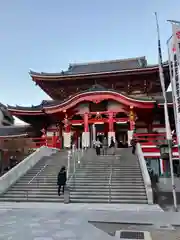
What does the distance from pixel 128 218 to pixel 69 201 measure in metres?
4.19

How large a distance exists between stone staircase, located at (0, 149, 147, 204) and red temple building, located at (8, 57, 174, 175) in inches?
200

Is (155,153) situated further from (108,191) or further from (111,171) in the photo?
(108,191)

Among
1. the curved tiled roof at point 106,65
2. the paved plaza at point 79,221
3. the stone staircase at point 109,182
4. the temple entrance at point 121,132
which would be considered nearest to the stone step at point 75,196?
the stone staircase at point 109,182

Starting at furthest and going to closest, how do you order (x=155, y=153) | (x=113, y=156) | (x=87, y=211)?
(x=155, y=153) < (x=113, y=156) < (x=87, y=211)

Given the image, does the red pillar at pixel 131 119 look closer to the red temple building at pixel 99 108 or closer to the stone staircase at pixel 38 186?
the red temple building at pixel 99 108

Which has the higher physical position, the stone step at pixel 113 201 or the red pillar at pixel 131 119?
the red pillar at pixel 131 119

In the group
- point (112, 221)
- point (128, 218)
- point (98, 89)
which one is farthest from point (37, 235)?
point (98, 89)

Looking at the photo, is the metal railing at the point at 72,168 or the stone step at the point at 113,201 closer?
the stone step at the point at 113,201

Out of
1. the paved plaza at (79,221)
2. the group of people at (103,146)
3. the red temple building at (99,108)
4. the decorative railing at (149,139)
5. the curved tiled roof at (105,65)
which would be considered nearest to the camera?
the paved plaza at (79,221)

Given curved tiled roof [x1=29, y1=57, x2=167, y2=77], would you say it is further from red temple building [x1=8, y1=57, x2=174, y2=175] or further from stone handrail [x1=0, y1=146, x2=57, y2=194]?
stone handrail [x1=0, y1=146, x2=57, y2=194]

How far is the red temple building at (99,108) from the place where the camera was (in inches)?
848

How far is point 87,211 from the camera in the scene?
9.75m

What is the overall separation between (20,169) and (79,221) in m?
8.26

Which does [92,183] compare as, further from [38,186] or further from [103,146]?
[103,146]
